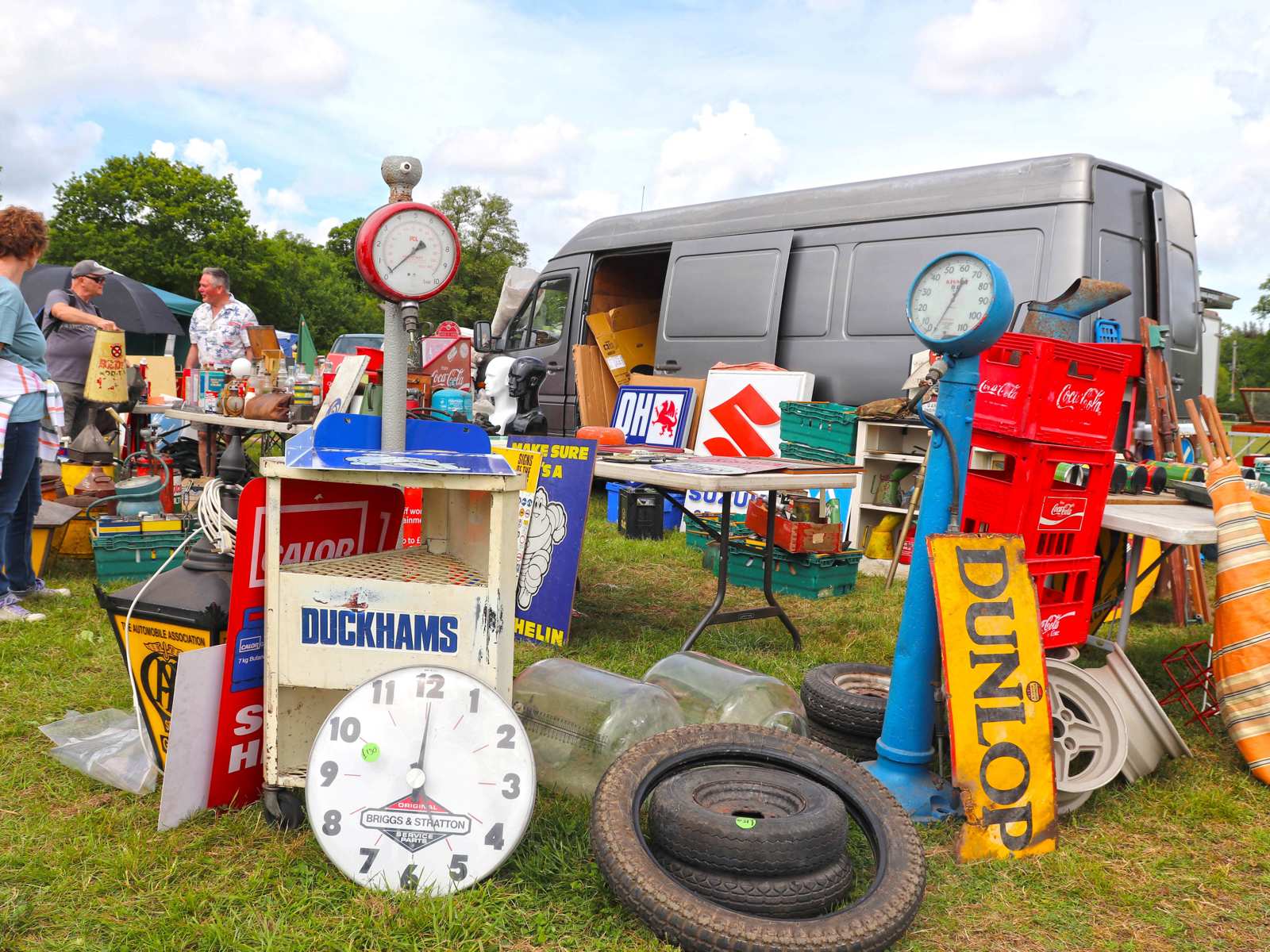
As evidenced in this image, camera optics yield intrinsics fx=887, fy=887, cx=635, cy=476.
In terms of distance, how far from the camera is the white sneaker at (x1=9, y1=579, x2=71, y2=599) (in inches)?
186

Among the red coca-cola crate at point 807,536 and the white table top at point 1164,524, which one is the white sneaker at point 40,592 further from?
the white table top at point 1164,524

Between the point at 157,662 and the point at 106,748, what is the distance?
508 millimetres

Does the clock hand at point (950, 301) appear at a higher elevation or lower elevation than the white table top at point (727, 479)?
higher

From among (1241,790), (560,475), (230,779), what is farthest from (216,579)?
(1241,790)

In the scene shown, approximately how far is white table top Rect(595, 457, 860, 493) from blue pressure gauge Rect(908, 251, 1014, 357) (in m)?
1.06

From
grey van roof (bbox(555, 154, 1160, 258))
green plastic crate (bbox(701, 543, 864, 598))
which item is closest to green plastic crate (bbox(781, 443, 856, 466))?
green plastic crate (bbox(701, 543, 864, 598))

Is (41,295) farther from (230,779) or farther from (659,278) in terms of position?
(230,779)

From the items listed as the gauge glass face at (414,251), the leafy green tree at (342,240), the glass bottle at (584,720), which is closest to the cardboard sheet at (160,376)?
the gauge glass face at (414,251)

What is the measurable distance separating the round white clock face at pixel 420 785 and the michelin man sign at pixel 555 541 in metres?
1.78

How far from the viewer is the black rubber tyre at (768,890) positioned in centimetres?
212

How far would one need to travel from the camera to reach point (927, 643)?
9.36 ft

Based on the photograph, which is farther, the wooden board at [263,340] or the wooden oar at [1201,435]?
the wooden board at [263,340]

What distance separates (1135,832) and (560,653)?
245 cm

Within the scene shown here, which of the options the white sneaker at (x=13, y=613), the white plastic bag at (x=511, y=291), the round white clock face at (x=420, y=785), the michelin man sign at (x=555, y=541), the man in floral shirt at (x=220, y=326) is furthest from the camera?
the white plastic bag at (x=511, y=291)
